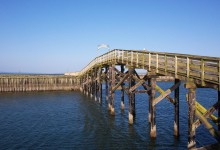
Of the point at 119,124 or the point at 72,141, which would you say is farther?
the point at 119,124

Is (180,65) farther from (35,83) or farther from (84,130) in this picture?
(35,83)

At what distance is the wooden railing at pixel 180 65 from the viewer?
1108 cm

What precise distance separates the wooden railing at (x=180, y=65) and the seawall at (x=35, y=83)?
28944mm

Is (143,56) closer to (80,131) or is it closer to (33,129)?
(80,131)

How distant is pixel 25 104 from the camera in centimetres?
3231

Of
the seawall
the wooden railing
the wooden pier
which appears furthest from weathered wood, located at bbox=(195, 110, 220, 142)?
the seawall

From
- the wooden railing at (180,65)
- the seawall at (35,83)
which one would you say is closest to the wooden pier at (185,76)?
the wooden railing at (180,65)

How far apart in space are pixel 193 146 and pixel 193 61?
4.45 m

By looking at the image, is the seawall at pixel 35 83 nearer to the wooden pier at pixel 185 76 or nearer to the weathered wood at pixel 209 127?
the wooden pier at pixel 185 76

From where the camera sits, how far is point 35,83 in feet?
155

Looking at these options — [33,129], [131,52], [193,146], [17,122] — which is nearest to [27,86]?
[17,122]

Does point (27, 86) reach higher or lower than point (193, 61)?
lower

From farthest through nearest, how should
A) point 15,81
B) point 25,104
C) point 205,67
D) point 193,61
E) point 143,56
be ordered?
point 15,81
point 25,104
point 143,56
point 193,61
point 205,67

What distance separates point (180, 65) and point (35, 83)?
127ft
